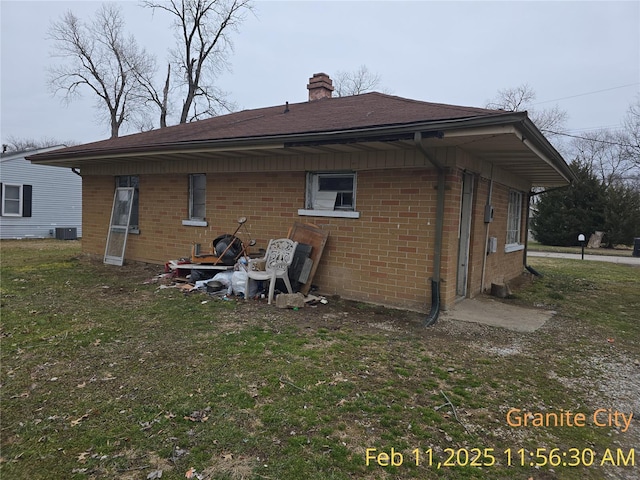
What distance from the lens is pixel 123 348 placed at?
14.1 ft

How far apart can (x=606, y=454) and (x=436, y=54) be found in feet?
96.3

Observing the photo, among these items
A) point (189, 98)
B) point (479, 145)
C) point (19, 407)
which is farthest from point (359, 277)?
point (189, 98)

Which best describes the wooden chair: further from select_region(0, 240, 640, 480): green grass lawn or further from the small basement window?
the small basement window

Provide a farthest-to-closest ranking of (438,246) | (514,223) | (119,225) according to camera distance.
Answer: (119,225)
(514,223)
(438,246)

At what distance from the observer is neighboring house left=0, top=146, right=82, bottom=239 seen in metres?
17.2

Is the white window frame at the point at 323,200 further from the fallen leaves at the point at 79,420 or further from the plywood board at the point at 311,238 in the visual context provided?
the fallen leaves at the point at 79,420

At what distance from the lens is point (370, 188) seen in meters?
6.39

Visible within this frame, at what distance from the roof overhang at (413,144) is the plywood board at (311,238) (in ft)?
4.28

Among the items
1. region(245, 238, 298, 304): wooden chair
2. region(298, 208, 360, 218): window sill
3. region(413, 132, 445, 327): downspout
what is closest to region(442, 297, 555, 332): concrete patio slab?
region(413, 132, 445, 327): downspout

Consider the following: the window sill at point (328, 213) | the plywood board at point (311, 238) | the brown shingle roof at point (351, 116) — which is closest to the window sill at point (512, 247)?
the brown shingle roof at point (351, 116)

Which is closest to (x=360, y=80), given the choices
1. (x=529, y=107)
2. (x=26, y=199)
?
(x=529, y=107)

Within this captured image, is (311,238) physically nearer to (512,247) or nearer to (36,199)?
(512,247)

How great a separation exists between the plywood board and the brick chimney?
18.1 feet

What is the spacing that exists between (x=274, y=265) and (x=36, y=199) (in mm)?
17186
